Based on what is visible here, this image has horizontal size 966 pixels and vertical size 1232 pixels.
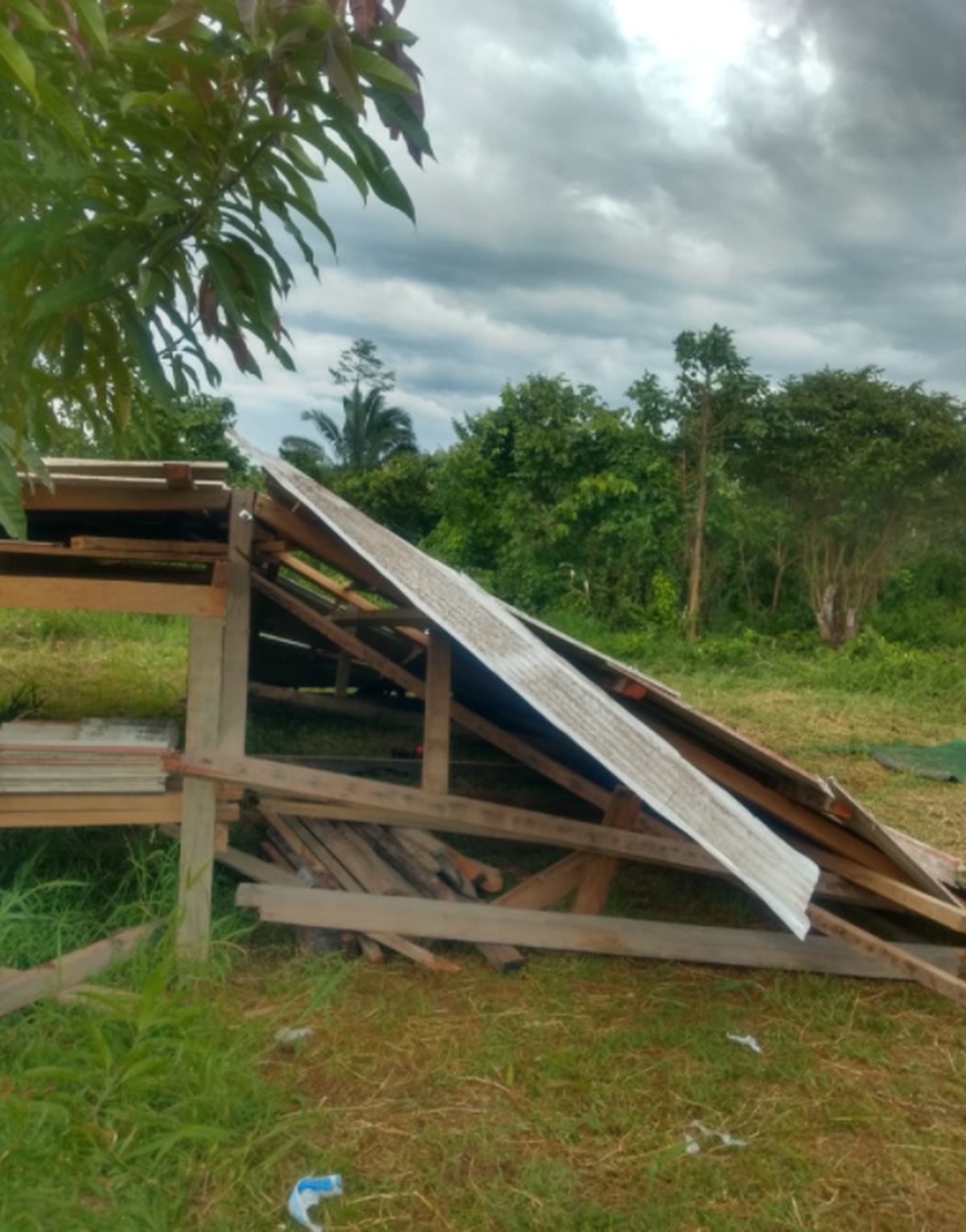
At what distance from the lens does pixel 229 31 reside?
1595 mm

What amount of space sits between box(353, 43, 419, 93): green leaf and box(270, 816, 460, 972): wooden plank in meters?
3.31

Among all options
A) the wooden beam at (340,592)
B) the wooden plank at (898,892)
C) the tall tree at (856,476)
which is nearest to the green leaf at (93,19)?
the wooden plank at (898,892)

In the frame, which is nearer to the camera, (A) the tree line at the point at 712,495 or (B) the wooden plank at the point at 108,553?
(B) the wooden plank at the point at 108,553

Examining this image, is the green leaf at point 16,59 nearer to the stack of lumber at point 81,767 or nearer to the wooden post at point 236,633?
the wooden post at point 236,633

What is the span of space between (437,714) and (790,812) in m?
1.52

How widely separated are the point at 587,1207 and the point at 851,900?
6.73 ft

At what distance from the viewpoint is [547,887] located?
4590 millimetres

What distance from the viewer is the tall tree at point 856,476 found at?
15.2 m

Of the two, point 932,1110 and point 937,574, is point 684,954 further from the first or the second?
point 937,574

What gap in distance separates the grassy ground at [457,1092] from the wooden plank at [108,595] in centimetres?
100

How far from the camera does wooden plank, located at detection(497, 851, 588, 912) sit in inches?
179

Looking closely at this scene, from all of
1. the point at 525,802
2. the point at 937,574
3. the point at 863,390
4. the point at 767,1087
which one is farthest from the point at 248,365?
the point at 937,574

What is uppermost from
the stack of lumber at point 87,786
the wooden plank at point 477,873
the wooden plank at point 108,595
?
the wooden plank at point 108,595

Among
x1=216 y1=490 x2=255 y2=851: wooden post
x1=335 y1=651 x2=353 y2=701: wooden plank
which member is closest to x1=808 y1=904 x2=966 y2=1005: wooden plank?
x1=216 y1=490 x2=255 y2=851: wooden post
